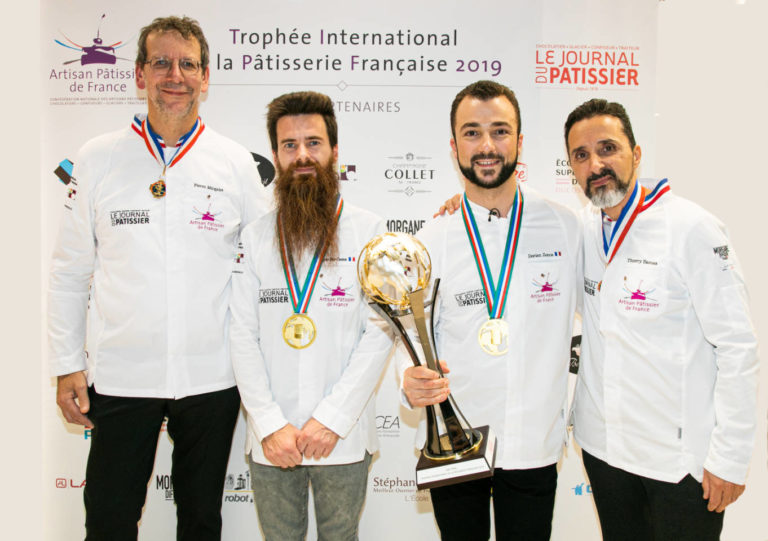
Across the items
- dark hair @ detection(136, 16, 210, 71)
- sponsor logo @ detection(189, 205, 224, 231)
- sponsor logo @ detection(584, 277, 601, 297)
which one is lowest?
sponsor logo @ detection(584, 277, 601, 297)

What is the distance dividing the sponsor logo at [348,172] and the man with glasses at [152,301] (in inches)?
39.0

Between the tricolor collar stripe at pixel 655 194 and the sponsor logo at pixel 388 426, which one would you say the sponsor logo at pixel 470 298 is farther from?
the sponsor logo at pixel 388 426

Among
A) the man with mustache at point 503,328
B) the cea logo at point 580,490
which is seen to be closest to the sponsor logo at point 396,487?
the cea logo at point 580,490

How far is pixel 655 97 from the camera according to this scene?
3.56 meters

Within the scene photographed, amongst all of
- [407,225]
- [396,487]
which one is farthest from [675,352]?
[396,487]

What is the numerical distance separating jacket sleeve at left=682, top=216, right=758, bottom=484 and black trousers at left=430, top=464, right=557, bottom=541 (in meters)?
0.69

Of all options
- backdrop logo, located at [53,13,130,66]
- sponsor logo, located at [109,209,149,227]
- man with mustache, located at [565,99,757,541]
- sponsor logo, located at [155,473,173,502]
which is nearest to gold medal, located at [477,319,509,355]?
man with mustache, located at [565,99,757,541]

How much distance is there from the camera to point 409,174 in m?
3.56

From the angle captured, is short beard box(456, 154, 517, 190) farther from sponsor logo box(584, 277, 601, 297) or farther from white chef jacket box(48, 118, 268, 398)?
white chef jacket box(48, 118, 268, 398)

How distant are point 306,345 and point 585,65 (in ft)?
8.86

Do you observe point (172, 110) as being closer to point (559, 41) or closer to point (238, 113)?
point (238, 113)

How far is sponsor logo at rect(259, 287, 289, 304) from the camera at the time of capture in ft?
8.03

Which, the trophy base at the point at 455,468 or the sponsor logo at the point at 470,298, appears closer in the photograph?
the trophy base at the point at 455,468

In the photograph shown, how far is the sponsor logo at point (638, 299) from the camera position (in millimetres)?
2223
